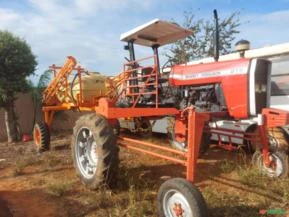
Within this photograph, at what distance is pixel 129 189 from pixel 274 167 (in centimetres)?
225

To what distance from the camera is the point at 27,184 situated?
21.2ft

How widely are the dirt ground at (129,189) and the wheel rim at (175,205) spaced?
0.38 m

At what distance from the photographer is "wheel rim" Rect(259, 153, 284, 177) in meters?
6.00

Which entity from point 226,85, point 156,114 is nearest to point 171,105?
point 156,114

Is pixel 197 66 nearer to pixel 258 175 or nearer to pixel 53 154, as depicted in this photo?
pixel 258 175

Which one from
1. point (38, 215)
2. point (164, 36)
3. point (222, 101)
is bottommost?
point (38, 215)

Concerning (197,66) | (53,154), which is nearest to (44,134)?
(53,154)

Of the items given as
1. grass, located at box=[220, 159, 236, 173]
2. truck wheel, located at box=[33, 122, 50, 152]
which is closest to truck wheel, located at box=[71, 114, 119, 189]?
grass, located at box=[220, 159, 236, 173]

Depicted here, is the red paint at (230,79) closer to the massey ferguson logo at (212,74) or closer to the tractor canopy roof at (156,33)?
the massey ferguson logo at (212,74)

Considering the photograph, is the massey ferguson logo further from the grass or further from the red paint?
the grass

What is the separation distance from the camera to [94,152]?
6.37 metres

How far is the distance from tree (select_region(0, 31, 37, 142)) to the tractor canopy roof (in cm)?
590

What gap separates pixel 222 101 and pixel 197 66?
76 centimetres

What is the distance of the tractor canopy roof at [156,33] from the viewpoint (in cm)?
701
